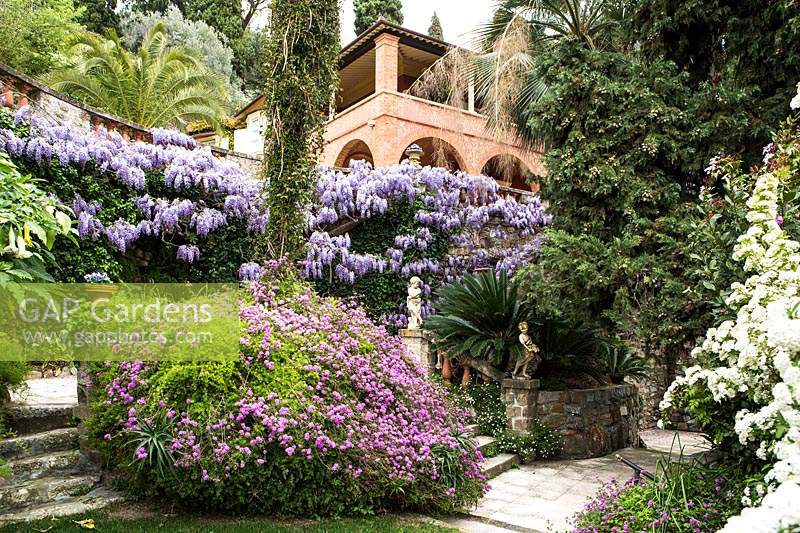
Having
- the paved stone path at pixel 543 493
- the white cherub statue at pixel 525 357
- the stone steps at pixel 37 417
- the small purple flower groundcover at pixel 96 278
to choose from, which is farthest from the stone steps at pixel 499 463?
the small purple flower groundcover at pixel 96 278

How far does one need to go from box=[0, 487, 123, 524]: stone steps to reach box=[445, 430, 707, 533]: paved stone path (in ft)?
8.03

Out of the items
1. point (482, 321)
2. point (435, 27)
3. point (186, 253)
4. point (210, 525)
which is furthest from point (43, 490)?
point (435, 27)

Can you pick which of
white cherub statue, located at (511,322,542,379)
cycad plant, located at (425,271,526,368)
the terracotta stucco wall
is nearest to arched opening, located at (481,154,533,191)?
the terracotta stucco wall

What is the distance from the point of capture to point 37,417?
481cm

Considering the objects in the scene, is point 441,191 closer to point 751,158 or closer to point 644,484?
point 751,158

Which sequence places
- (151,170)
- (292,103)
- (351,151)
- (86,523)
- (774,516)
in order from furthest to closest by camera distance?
(351,151) < (151,170) < (292,103) < (86,523) < (774,516)

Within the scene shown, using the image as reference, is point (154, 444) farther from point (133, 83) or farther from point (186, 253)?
point (133, 83)

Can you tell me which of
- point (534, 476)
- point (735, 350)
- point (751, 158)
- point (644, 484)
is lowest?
point (534, 476)

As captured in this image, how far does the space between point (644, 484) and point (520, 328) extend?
2.90m

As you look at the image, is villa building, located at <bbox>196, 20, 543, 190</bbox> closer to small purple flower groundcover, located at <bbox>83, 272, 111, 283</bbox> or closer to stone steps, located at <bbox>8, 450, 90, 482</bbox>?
small purple flower groundcover, located at <bbox>83, 272, 111, 283</bbox>

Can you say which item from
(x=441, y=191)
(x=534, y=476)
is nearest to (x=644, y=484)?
(x=534, y=476)

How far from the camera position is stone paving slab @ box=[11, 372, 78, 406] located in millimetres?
5113

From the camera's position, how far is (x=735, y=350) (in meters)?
3.17

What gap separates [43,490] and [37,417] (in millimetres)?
903
